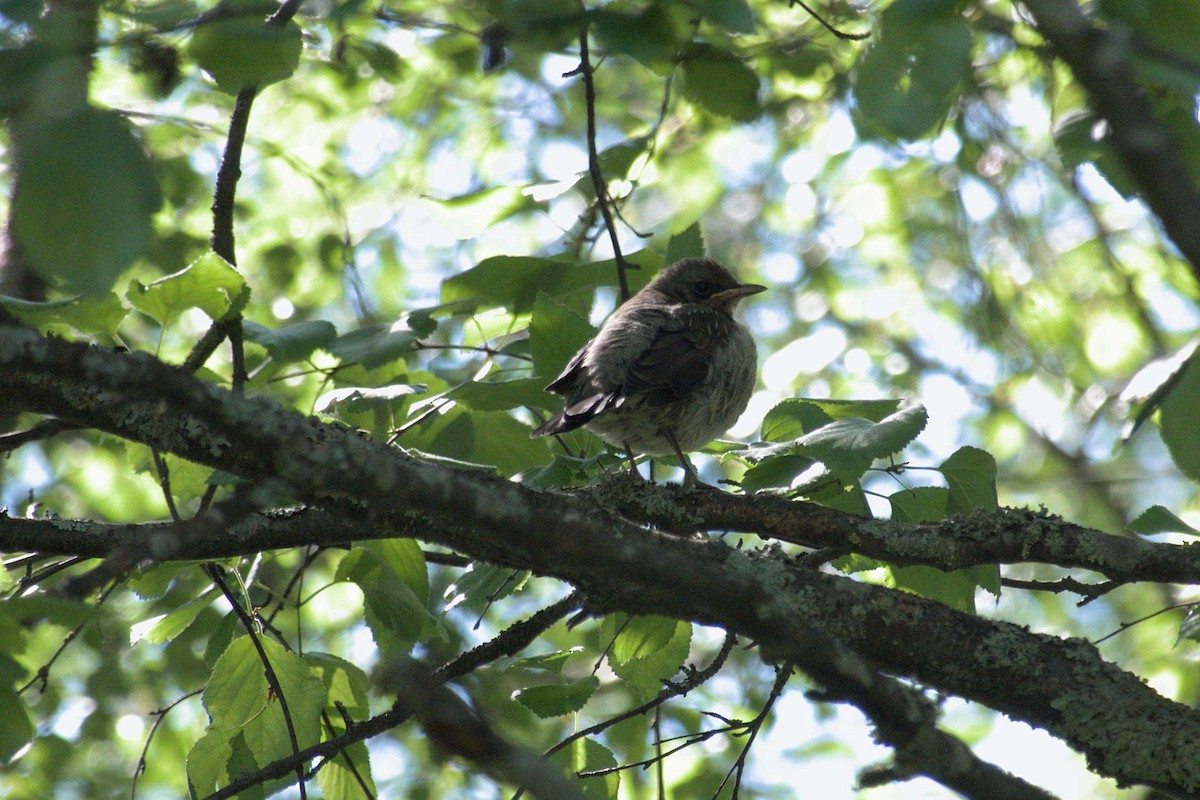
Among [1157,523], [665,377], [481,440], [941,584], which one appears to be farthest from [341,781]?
[1157,523]

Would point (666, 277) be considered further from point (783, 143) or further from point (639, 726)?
point (783, 143)

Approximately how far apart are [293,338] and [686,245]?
49.9 inches

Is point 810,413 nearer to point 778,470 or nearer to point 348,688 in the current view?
point 778,470

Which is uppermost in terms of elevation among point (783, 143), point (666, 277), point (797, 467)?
point (783, 143)

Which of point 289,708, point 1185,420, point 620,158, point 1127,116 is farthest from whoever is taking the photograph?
point 620,158

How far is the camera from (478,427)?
3254 millimetres

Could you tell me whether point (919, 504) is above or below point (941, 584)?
above

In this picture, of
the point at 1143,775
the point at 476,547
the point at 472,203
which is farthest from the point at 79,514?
the point at 1143,775

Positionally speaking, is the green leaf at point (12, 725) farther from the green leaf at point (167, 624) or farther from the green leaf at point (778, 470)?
the green leaf at point (778, 470)

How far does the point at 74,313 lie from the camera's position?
2.58 m

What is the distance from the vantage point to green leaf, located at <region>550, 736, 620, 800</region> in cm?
284

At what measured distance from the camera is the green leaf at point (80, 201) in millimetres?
1129

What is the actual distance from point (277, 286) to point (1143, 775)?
5284mm

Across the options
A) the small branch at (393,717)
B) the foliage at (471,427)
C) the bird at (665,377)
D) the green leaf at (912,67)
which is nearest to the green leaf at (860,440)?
the foliage at (471,427)
